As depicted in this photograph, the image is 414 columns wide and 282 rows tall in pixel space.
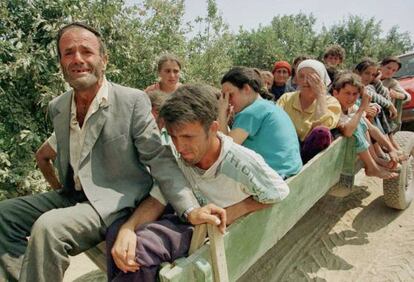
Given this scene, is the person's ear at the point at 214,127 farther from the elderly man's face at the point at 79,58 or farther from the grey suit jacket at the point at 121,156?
the elderly man's face at the point at 79,58

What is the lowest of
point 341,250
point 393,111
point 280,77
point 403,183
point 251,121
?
point 341,250

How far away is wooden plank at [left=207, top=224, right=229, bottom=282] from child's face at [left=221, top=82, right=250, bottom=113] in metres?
1.39

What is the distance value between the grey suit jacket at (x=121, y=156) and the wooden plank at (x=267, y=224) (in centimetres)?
37

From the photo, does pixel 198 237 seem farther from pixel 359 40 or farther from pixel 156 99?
pixel 359 40

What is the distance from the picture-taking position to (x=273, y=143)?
7.54 feet

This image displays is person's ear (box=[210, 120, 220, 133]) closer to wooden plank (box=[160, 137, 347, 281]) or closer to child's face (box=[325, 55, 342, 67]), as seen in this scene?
wooden plank (box=[160, 137, 347, 281])

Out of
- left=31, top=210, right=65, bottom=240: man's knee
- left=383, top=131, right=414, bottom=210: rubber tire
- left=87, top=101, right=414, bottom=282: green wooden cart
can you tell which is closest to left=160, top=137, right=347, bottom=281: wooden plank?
left=87, top=101, right=414, bottom=282: green wooden cart

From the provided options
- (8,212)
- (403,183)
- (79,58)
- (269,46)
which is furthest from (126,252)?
(269,46)

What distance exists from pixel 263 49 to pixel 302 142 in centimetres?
2535

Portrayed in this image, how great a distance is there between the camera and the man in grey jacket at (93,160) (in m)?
1.71

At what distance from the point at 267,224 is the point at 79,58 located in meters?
1.34

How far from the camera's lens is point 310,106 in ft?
10.4

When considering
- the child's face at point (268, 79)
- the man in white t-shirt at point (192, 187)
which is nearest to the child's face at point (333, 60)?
the child's face at point (268, 79)

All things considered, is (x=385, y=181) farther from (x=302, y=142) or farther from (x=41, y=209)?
(x=41, y=209)
